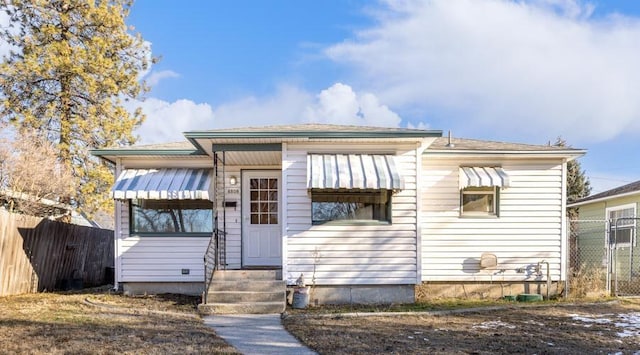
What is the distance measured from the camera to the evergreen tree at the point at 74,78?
1425cm

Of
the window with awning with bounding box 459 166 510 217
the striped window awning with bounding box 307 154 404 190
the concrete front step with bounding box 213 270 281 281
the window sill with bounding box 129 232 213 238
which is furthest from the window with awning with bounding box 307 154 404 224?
the window sill with bounding box 129 232 213 238

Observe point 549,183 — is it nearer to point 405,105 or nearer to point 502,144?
point 502,144

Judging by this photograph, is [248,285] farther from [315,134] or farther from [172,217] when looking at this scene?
[315,134]

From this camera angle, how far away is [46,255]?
11031 mm

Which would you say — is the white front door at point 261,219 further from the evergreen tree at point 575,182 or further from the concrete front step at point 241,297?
the evergreen tree at point 575,182

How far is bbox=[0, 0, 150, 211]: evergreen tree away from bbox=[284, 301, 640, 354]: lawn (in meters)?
10.8

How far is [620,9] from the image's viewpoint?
1221 cm

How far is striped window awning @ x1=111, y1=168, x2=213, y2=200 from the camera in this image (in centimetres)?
915

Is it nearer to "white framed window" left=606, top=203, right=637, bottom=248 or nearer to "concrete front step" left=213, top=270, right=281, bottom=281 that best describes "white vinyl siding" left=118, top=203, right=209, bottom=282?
"concrete front step" left=213, top=270, right=281, bottom=281

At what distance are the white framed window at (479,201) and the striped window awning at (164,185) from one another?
212 inches

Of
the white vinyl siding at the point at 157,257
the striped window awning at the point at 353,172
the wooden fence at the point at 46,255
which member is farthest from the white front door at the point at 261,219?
the wooden fence at the point at 46,255

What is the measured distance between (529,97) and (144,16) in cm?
1556

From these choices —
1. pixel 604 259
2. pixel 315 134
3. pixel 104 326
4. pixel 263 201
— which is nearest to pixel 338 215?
pixel 315 134

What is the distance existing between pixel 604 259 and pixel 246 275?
821cm
